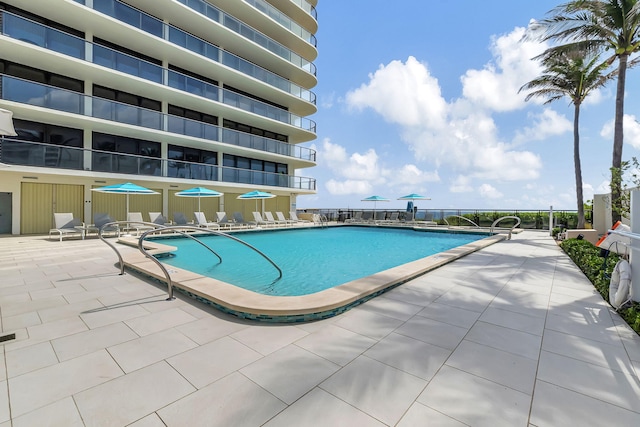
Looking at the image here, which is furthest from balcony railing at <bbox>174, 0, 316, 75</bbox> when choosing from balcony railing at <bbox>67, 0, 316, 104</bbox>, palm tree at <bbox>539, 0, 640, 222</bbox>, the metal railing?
palm tree at <bbox>539, 0, 640, 222</bbox>

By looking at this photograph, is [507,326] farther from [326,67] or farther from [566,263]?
[326,67]

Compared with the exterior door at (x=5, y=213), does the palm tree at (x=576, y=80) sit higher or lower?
higher

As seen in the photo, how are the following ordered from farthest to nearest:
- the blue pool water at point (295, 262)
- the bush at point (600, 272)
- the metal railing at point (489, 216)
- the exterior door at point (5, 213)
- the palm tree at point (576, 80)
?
the metal railing at point (489, 216) → the palm tree at point (576, 80) → the exterior door at point (5, 213) → the blue pool water at point (295, 262) → the bush at point (600, 272)

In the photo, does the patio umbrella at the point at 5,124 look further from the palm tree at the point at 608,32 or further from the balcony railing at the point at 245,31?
the palm tree at the point at 608,32

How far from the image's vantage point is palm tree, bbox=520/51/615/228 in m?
12.9

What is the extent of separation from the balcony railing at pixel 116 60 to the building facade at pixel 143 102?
0.04 m

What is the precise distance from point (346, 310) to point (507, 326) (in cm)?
200

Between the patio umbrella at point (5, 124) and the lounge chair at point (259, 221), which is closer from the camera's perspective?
the patio umbrella at point (5, 124)

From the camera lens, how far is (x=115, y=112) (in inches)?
552

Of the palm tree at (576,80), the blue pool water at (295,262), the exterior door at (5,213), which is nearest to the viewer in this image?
the blue pool water at (295,262)

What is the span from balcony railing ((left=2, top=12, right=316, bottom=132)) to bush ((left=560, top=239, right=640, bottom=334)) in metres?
18.5

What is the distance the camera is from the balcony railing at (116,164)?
11.5 m

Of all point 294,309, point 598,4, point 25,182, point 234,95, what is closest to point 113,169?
point 25,182

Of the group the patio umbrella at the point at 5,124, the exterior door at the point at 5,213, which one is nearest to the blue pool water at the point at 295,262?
the patio umbrella at the point at 5,124
